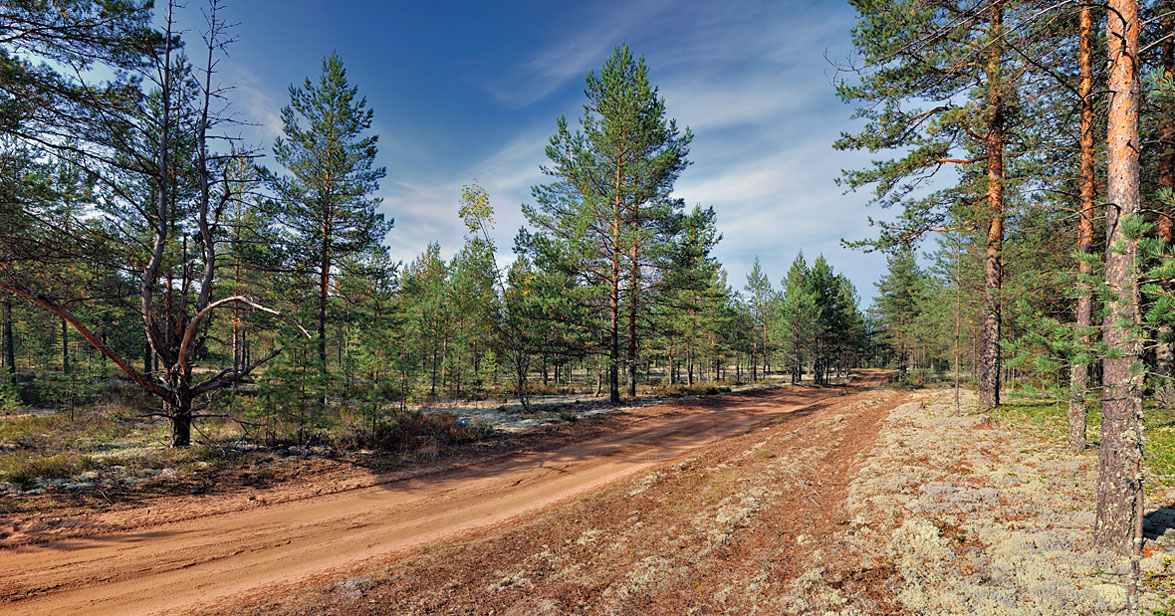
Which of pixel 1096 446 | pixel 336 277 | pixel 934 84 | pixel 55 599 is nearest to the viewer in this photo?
pixel 55 599

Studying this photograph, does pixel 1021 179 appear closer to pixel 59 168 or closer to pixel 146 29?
pixel 146 29

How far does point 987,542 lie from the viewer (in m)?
5.13

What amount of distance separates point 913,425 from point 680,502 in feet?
30.5

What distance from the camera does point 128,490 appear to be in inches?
307

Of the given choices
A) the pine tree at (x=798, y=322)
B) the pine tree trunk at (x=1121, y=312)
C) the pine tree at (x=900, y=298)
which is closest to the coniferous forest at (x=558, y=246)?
the pine tree trunk at (x=1121, y=312)

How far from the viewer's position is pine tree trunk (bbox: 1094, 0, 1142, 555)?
436 centimetres

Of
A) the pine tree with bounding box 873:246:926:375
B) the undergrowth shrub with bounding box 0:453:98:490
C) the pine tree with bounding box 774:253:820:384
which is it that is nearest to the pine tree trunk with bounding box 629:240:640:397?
A: the undergrowth shrub with bounding box 0:453:98:490

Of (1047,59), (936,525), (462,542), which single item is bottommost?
(462,542)

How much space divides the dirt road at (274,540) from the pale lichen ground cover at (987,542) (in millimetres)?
5070

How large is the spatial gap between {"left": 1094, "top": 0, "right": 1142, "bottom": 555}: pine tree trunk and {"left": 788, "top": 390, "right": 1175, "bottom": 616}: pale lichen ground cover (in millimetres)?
445

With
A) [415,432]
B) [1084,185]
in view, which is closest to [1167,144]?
[1084,185]

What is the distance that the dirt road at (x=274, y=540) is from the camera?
5020mm

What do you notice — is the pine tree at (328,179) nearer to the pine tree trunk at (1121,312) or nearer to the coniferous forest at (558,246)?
the coniferous forest at (558,246)

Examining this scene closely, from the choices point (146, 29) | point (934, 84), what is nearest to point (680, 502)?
point (934, 84)
